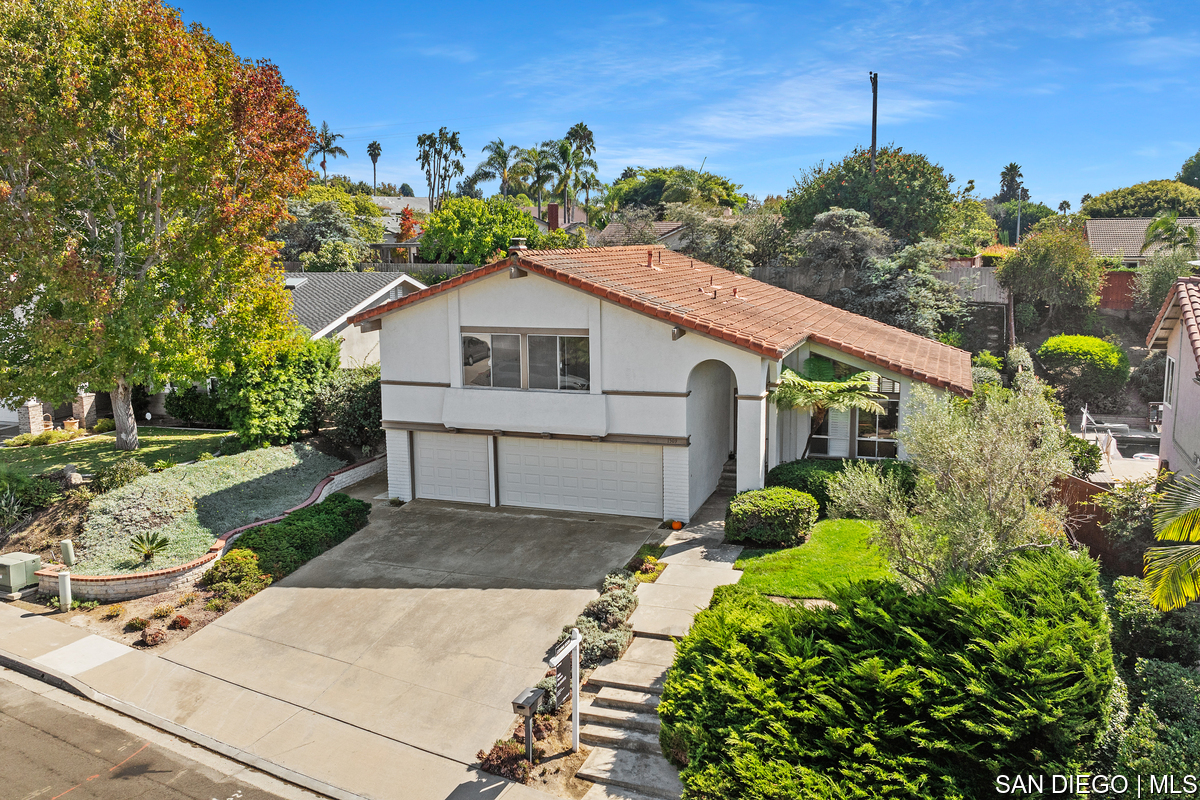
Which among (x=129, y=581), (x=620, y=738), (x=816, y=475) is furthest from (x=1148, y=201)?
(x=129, y=581)

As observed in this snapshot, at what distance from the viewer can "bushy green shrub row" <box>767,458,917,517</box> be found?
16.7m

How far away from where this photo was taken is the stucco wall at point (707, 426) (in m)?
18.1

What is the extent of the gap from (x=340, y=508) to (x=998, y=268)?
29.9 m

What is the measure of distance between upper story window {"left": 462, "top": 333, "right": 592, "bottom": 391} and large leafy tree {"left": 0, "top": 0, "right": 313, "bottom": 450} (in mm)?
6341

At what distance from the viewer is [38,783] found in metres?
10.0

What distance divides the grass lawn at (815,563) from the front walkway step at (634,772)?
13.1ft

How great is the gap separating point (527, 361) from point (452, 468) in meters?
3.60

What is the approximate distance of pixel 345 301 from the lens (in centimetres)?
2955

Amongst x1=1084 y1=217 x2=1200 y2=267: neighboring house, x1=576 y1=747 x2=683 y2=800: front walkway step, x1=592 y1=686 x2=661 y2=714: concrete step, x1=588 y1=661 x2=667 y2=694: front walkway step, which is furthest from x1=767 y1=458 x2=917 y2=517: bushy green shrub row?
x1=1084 y1=217 x2=1200 y2=267: neighboring house

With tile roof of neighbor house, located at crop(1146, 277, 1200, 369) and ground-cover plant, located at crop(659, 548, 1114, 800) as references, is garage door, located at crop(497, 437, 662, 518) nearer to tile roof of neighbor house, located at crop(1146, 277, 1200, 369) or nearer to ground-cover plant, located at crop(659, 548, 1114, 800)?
ground-cover plant, located at crop(659, 548, 1114, 800)

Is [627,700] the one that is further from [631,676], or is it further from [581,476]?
[581,476]

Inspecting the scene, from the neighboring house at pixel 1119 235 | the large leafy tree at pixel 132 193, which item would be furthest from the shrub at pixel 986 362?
the neighboring house at pixel 1119 235

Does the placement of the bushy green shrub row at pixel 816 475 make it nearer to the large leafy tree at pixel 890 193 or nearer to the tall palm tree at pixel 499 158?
the large leafy tree at pixel 890 193

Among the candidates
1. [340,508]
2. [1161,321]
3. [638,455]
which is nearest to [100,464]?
[340,508]
